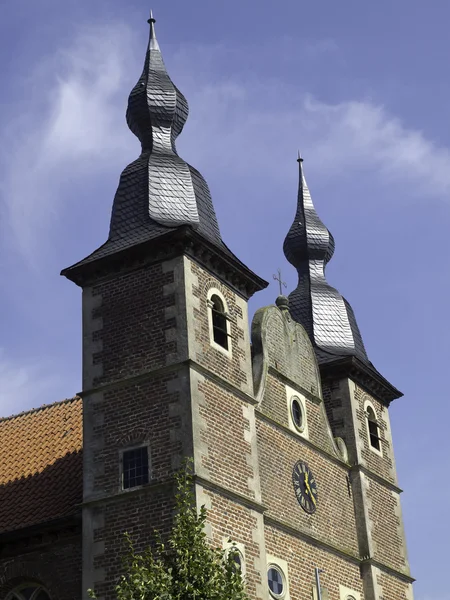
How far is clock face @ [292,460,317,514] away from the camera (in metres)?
25.4

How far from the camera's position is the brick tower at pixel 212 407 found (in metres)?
21.9

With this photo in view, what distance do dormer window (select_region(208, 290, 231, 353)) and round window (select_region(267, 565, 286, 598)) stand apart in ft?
14.3

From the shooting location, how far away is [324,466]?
89.1 ft

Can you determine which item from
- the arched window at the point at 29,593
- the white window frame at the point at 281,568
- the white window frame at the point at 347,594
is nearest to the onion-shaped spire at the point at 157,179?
the white window frame at the point at 281,568

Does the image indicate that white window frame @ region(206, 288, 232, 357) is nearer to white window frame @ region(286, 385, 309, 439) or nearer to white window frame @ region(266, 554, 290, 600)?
white window frame @ region(286, 385, 309, 439)

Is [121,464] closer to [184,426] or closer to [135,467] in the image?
[135,467]

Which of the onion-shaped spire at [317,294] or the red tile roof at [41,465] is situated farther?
the onion-shaped spire at [317,294]

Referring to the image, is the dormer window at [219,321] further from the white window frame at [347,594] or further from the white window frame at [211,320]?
the white window frame at [347,594]

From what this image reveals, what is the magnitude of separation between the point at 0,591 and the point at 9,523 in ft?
4.27

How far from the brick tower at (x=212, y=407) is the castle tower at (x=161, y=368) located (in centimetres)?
3

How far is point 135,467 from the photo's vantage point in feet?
72.1

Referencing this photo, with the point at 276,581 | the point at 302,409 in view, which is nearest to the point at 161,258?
the point at 302,409

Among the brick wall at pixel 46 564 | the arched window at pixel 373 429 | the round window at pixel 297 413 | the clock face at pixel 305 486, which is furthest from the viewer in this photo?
the arched window at pixel 373 429

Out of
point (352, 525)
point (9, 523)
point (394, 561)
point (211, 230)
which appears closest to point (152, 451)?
point (9, 523)
